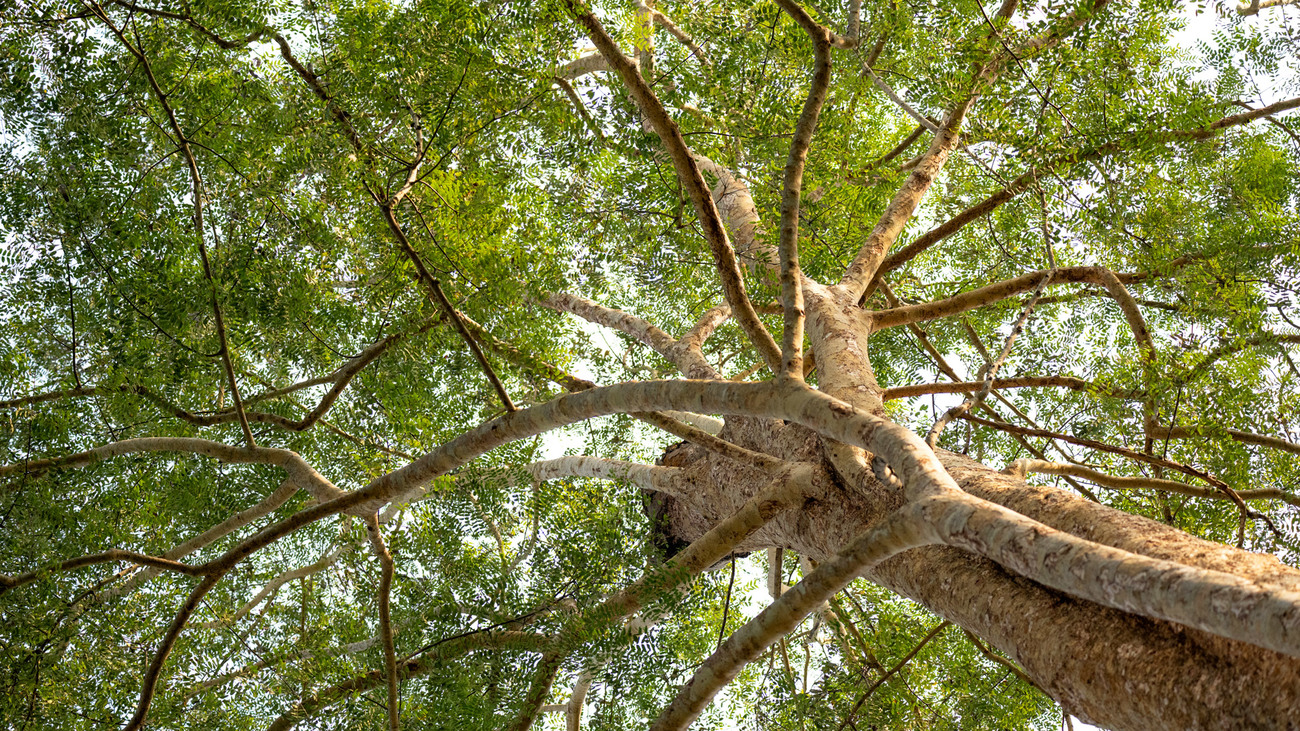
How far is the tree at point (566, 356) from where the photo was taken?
7.61ft

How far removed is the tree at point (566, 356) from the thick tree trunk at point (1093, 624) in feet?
0.04

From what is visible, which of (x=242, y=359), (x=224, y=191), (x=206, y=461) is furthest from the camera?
(x=242, y=359)

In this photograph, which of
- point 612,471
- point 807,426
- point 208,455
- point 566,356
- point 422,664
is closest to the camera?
point 807,426

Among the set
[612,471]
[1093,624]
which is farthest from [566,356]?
[1093,624]

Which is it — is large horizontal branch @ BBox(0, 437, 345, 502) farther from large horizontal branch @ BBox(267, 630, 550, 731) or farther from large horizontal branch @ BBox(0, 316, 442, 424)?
large horizontal branch @ BBox(267, 630, 550, 731)

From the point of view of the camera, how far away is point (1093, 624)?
159 cm

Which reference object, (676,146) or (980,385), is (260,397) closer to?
(676,146)

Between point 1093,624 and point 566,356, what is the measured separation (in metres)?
3.22

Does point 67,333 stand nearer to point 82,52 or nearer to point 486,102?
point 82,52

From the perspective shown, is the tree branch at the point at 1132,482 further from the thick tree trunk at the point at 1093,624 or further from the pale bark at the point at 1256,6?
the pale bark at the point at 1256,6

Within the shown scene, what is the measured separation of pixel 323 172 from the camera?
2.91 meters

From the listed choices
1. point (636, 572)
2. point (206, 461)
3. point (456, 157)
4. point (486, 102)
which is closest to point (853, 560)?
point (636, 572)

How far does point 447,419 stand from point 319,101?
179 centimetres

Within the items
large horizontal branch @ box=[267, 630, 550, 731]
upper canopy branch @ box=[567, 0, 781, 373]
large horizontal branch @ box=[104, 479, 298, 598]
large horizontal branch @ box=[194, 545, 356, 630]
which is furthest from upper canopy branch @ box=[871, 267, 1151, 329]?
large horizontal branch @ box=[194, 545, 356, 630]
